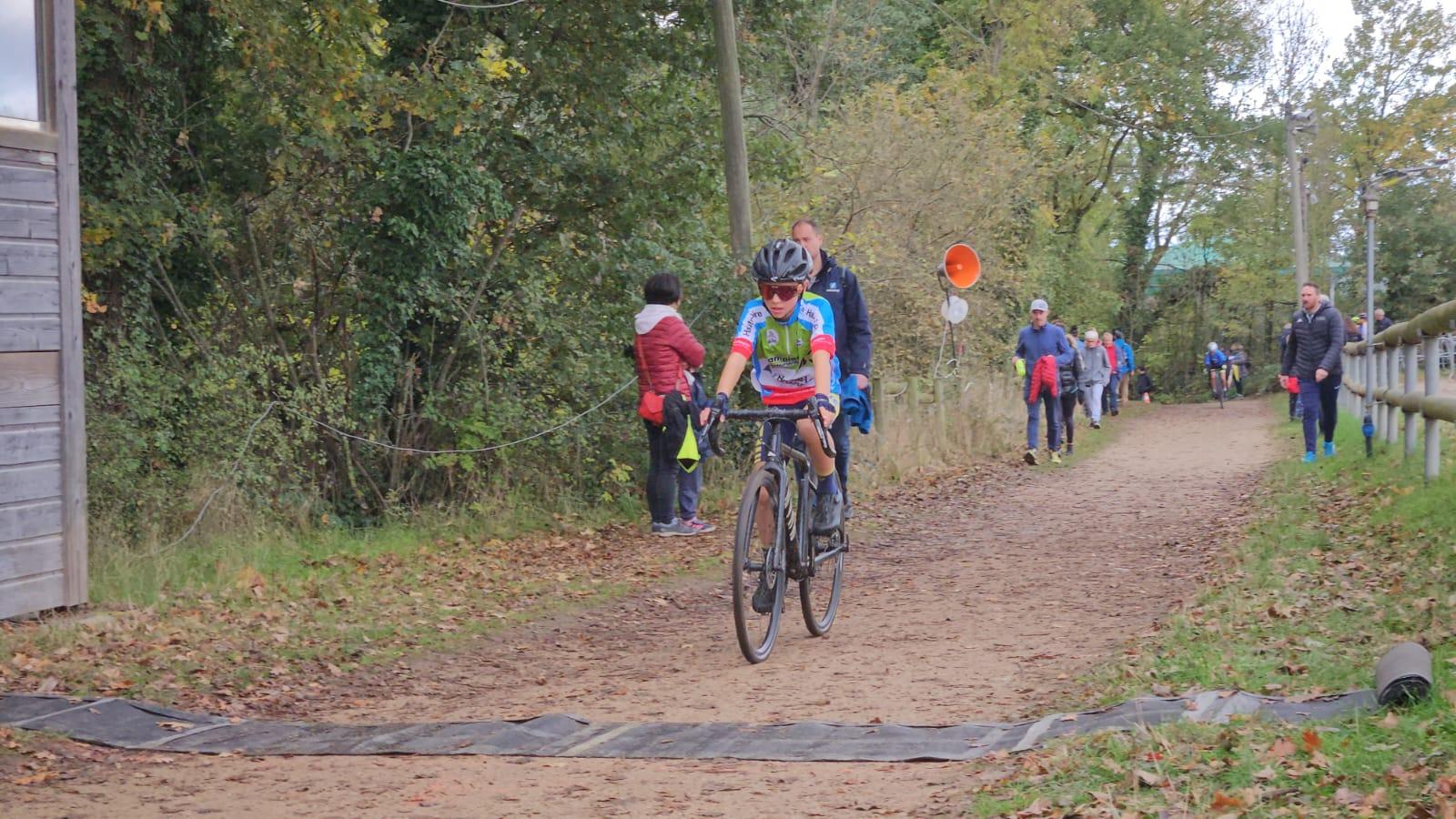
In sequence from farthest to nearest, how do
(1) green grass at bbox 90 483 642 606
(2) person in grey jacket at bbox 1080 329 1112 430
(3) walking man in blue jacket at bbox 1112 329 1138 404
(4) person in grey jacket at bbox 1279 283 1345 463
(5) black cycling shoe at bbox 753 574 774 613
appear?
(3) walking man in blue jacket at bbox 1112 329 1138 404 → (2) person in grey jacket at bbox 1080 329 1112 430 → (4) person in grey jacket at bbox 1279 283 1345 463 → (1) green grass at bbox 90 483 642 606 → (5) black cycling shoe at bbox 753 574 774 613

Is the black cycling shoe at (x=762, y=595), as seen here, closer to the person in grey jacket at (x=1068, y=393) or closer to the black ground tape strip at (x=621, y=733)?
the black ground tape strip at (x=621, y=733)

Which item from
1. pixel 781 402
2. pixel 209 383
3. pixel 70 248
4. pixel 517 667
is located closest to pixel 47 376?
pixel 70 248

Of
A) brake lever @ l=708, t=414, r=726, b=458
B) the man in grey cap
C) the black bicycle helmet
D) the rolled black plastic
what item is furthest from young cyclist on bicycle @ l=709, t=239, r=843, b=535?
the man in grey cap

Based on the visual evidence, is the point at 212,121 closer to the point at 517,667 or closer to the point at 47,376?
the point at 47,376

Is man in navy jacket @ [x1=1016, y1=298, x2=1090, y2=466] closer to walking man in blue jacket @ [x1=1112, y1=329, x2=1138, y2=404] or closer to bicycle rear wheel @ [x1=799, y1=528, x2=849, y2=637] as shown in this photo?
bicycle rear wheel @ [x1=799, y1=528, x2=849, y2=637]

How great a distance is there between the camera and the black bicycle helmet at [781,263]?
26.1 ft

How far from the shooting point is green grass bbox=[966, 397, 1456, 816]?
177 inches

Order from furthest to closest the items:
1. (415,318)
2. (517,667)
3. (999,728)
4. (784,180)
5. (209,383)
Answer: (784,180) < (415,318) < (209,383) < (517,667) < (999,728)

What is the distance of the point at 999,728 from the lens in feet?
19.5

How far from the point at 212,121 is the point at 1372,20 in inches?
1953

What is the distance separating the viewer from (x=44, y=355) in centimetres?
880

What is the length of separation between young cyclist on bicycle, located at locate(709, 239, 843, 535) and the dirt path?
981mm

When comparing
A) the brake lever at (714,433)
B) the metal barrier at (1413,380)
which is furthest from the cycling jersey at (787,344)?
the metal barrier at (1413,380)

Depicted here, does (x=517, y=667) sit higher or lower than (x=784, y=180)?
lower
